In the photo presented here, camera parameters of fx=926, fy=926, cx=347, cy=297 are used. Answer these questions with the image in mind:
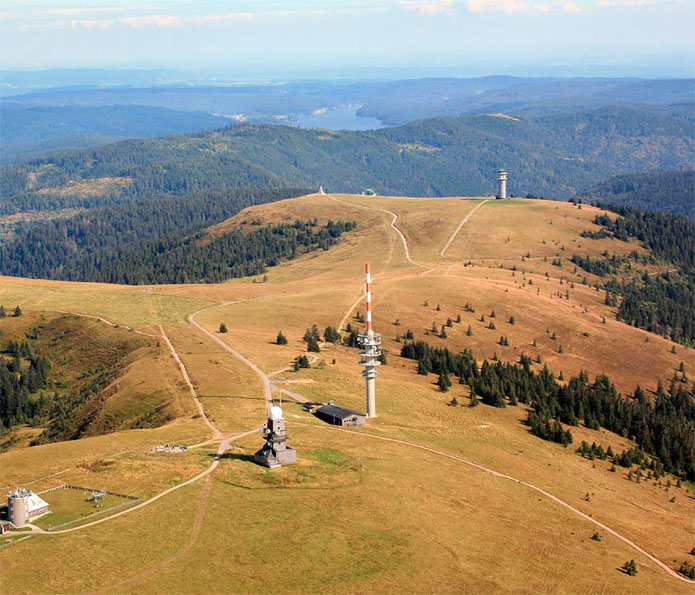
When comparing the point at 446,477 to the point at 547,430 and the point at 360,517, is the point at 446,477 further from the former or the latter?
the point at 547,430

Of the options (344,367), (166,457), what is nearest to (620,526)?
(166,457)

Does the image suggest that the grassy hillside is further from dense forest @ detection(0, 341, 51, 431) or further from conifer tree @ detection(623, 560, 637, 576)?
conifer tree @ detection(623, 560, 637, 576)

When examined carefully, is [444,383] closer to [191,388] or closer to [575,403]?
[575,403]

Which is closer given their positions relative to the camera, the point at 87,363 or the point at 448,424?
the point at 448,424

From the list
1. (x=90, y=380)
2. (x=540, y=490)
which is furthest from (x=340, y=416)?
(x=90, y=380)

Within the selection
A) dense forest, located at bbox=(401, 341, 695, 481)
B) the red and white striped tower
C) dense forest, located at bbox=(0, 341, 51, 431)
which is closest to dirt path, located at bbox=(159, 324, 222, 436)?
dense forest, located at bbox=(0, 341, 51, 431)

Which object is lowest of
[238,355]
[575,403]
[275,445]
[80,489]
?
[575,403]

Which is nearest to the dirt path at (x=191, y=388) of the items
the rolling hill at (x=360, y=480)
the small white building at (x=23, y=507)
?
the rolling hill at (x=360, y=480)
